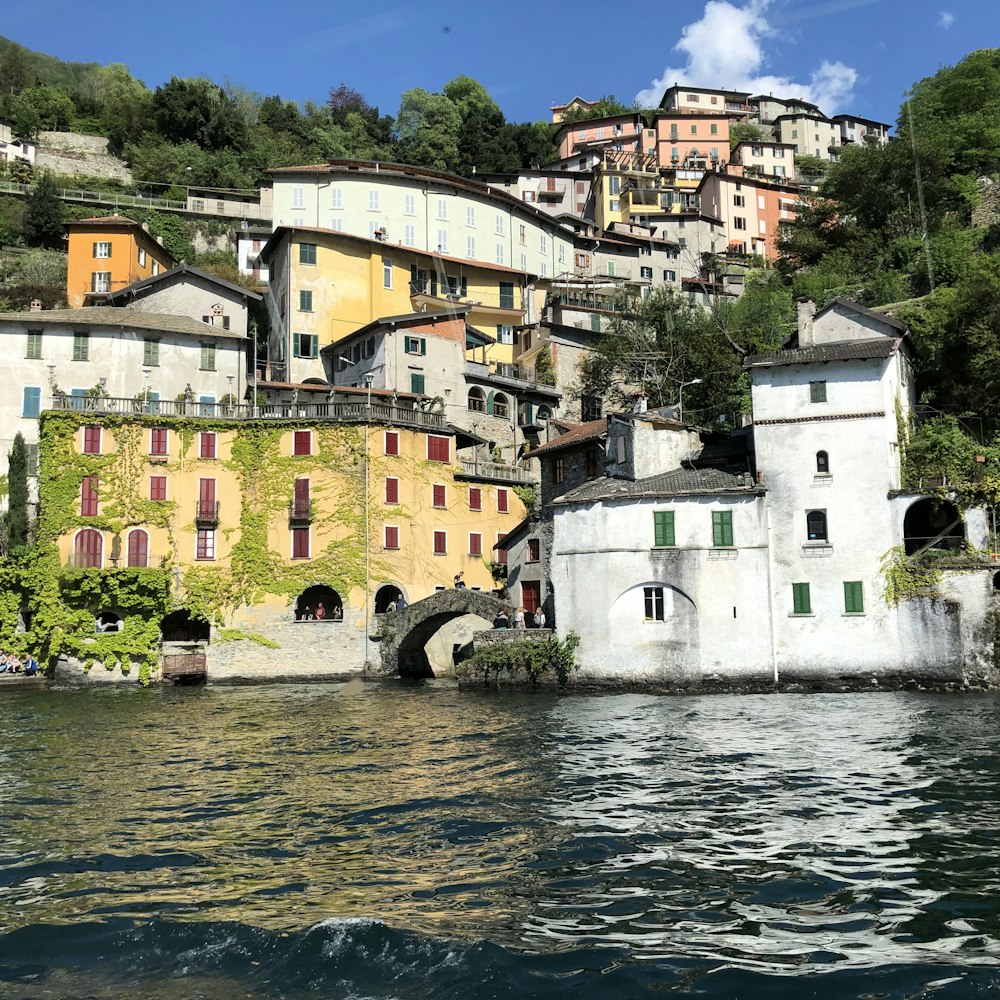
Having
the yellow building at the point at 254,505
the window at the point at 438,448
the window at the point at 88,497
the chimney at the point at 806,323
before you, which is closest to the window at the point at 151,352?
the yellow building at the point at 254,505

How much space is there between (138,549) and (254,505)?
208 inches

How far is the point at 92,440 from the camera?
45656 mm

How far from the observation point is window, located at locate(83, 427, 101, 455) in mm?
45562

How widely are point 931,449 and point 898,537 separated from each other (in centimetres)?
406

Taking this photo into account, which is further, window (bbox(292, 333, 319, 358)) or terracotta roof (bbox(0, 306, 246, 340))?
window (bbox(292, 333, 319, 358))

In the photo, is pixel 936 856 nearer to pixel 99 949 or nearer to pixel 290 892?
pixel 290 892

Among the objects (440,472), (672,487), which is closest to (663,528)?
(672,487)

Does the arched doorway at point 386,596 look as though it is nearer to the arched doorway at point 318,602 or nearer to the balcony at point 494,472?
the arched doorway at point 318,602

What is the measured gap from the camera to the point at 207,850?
15094 millimetres

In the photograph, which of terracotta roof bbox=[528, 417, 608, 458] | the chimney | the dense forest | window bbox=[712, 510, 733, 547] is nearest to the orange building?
the dense forest

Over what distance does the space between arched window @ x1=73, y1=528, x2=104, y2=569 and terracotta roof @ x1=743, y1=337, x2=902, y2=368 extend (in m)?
28.0

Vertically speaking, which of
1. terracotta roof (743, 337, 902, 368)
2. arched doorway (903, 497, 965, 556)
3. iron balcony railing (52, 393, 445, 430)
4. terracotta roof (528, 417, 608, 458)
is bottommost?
arched doorway (903, 497, 965, 556)

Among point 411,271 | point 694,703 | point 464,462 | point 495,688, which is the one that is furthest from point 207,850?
point 411,271

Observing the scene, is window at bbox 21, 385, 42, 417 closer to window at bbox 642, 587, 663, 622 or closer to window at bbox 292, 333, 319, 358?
window at bbox 292, 333, 319, 358
